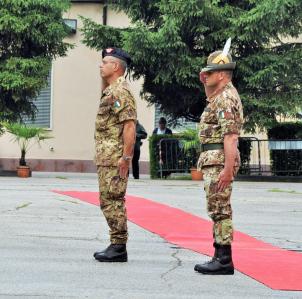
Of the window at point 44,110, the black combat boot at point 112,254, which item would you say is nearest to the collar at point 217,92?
the black combat boot at point 112,254

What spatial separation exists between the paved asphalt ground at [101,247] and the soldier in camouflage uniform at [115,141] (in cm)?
50

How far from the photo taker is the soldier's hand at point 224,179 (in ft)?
23.5

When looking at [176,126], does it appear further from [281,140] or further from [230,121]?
[230,121]

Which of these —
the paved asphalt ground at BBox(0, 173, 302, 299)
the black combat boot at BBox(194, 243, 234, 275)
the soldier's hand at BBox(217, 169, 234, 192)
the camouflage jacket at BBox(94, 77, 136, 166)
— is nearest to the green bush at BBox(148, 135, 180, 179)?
the paved asphalt ground at BBox(0, 173, 302, 299)

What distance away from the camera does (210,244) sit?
9555 mm

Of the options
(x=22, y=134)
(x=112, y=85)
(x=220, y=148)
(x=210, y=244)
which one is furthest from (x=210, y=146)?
(x=22, y=134)

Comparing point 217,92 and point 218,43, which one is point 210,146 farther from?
point 218,43

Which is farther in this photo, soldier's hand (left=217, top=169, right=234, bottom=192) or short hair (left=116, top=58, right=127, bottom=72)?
short hair (left=116, top=58, right=127, bottom=72)

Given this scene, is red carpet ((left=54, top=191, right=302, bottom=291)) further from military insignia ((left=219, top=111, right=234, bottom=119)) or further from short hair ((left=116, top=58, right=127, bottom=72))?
short hair ((left=116, top=58, right=127, bottom=72))

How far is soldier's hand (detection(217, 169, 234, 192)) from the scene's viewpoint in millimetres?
7164

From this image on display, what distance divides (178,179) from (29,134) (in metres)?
4.21

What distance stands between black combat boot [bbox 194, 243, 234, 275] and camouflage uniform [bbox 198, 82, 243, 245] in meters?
0.09

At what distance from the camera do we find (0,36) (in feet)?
74.6

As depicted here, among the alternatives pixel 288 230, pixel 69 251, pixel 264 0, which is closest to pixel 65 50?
pixel 264 0
